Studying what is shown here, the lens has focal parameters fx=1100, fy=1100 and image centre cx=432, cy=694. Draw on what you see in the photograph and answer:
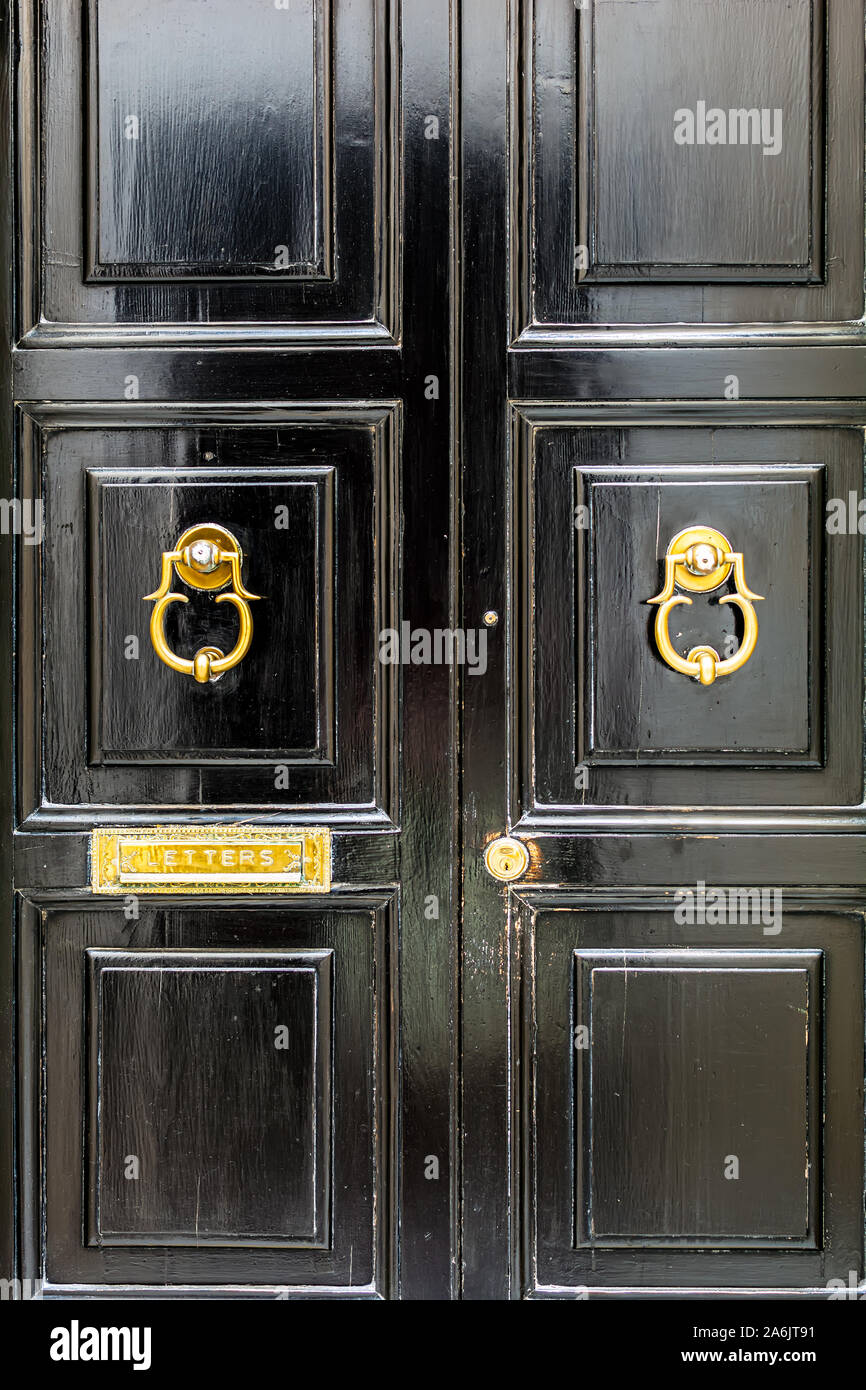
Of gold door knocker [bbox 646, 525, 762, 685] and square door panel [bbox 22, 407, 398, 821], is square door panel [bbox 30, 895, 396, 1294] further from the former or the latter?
gold door knocker [bbox 646, 525, 762, 685]

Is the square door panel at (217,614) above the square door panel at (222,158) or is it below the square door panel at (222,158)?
below

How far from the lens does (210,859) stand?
1.68 meters

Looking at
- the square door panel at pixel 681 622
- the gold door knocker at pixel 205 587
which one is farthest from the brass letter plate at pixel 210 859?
the square door panel at pixel 681 622

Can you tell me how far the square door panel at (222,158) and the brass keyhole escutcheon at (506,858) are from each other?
787mm

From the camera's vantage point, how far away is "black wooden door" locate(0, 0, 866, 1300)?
65.2 inches

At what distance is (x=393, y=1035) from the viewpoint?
168 centimetres

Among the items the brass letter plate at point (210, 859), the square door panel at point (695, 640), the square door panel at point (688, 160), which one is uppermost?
the square door panel at point (688, 160)

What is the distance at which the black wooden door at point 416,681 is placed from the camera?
1.66m

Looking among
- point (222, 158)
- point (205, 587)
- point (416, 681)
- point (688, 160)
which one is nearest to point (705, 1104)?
point (416, 681)

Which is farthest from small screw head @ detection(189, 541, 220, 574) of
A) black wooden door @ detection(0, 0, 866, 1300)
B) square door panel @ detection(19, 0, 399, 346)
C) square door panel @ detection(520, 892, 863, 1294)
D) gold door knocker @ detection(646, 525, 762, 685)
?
square door panel @ detection(520, 892, 863, 1294)

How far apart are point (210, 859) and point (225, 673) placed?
0.29 metres

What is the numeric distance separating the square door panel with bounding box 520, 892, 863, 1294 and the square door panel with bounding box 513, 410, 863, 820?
213mm

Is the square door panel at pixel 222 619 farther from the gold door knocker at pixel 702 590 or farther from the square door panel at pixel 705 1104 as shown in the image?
the square door panel at pixel 705 1104
